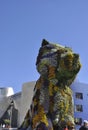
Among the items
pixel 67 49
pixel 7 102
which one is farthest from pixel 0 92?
pixel 67 49

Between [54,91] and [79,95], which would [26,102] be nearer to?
[79,95]

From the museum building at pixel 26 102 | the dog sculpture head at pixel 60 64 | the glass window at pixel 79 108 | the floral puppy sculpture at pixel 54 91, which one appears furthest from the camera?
the museum building at pixel 26 102

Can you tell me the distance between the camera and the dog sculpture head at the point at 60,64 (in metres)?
11.0

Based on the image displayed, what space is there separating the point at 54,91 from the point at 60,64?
0.94m

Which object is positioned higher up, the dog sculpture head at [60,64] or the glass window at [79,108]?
the dog sculpture head at [60,64]

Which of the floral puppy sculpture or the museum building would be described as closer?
the floral puppy sculpture

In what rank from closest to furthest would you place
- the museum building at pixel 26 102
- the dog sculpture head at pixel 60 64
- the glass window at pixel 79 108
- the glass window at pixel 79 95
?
1. the dog sculpture head at pixel 60 64
2. the glass window at pixel 79 108
3. the museum building at pixel 26 102
4. the glass window at pixel 79 95

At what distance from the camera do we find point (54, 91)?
10820mm

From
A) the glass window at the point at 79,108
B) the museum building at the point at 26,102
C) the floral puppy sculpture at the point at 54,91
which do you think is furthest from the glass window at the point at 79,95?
the floral puppy sculpture at the point at 54,91

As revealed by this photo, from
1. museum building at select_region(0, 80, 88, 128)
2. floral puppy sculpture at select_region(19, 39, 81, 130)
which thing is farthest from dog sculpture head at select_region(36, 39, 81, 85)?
museum building at select_region(0, 80, 88, 128)

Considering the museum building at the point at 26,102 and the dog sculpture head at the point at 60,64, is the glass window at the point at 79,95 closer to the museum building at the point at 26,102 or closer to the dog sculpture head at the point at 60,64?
the museum building at the point at 26,102

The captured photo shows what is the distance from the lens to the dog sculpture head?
433 inches

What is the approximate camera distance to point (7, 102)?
7750cm

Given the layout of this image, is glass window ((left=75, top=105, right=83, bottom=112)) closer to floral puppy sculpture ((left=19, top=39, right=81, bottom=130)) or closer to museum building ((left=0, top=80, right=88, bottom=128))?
museum building ((left=0, top=80, right=88, bottom=128))
